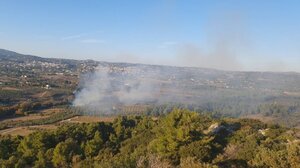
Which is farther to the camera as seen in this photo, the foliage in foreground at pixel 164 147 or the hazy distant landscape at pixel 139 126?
the hazy distant landscape at pixel 139 126

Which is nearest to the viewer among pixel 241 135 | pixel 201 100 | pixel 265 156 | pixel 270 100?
pixel 265 156

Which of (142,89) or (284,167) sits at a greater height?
(284,167)

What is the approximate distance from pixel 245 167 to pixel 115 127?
33.4 meters

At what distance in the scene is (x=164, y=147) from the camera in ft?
99.9

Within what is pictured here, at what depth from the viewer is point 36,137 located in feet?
147

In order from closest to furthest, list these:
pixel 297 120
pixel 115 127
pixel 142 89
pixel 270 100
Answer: pixel 115 127 → pixel 297 120 → pixel 270 100 → pixel 142 89

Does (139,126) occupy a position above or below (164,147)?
below

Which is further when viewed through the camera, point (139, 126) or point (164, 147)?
point (139, 126)

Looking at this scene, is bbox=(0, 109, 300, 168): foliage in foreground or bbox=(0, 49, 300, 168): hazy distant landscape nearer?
bbox=(0, 109, 300, 168): foliage in foreground

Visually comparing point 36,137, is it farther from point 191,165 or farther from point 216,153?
point 191,165

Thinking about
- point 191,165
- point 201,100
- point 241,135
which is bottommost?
point 201,100

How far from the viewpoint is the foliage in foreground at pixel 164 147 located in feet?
73.5

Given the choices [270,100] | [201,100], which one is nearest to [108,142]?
[201,100]

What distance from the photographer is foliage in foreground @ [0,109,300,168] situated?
73.5ft
